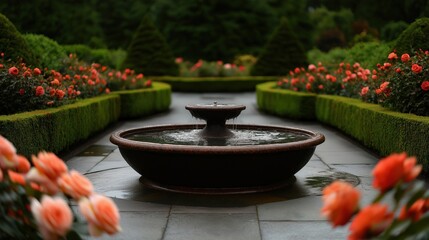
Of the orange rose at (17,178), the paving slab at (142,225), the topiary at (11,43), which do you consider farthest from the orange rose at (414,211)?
the topiary at (11,43)

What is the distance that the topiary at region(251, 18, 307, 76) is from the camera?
27.8 metres

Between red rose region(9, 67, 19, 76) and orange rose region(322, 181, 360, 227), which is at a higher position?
orange rose region(322, 181, 360, 227)

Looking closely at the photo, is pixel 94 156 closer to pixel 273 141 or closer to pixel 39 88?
pixel 39 88

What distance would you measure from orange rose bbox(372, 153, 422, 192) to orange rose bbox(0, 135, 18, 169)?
1.25 metres

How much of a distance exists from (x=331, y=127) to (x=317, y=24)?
3472 centimetres

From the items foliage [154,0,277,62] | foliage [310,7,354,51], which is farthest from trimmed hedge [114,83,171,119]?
foliage [310,7,354,51]

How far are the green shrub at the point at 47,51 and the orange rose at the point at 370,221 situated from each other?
12.0 metres

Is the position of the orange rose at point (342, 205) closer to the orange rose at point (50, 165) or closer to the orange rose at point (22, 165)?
the orange rose at point (50, 165)

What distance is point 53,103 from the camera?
373 inches

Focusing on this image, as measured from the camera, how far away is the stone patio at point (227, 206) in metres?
4.75

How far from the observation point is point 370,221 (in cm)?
175

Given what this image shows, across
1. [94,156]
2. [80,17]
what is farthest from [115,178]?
[80,17]

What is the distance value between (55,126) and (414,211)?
712 centimetres

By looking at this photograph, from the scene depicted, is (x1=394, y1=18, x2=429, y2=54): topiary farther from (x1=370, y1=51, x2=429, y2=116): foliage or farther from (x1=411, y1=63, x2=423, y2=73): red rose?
(x1=411, y1=63, x2=423, y2=73): red rose
